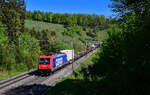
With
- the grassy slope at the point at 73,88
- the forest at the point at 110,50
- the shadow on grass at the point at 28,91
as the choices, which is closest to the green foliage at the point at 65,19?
the forest at the point at 110,50

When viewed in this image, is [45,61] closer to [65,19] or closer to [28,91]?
[28,91]

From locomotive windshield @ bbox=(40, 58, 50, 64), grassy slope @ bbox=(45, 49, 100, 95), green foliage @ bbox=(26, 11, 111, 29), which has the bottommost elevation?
grassy slope @ bbox=(45, 49, 100, 95)

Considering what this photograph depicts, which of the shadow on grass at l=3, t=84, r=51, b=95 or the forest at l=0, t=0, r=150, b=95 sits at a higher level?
the forest at l=0, t=0, r=150, b=95

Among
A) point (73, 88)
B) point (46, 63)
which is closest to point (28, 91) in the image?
point (73, 88)

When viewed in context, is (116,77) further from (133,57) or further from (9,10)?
(9,10)

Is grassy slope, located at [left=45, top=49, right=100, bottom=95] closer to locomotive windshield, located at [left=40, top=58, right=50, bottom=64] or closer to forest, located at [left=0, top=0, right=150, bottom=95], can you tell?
forest, located at [left=0, top=0, right=150, bottom=95]

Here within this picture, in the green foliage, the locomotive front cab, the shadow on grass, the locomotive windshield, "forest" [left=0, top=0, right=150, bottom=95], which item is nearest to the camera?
"forest" [left=0, top=0, right=150, bottom=95]

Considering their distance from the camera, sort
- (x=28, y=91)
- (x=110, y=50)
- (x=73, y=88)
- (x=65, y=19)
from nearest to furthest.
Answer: (x=110, y=50) → (x=73, y=88) → (x=28, y=91) → (x=65, y=19)

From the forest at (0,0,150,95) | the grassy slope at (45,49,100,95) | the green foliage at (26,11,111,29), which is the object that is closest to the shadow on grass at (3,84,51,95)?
the grassy slope at (45,49,100,95)

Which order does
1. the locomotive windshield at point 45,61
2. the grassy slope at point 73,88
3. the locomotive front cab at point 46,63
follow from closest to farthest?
the grassy slope at point 73,88 < the locomotive front cab at point 46,63 < the locomotive windshield at point 45,61

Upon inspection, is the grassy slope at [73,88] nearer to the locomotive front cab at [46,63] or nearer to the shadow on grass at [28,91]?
the shadow on grass at [28,91]

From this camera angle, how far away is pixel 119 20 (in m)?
13.2

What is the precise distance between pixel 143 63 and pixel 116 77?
1.28 meters

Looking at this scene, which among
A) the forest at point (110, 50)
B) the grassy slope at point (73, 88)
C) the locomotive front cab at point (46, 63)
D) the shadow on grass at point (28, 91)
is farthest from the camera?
the locomotive front cab at point (46, 63)
